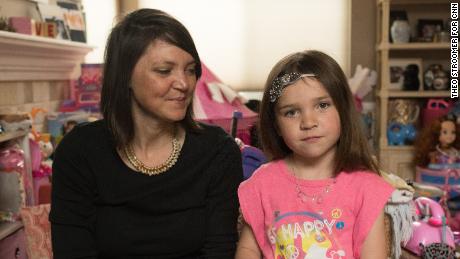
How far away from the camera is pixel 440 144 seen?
329 centimetres

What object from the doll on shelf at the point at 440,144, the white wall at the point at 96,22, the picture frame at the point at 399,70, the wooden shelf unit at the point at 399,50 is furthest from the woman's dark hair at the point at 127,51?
the picture frame at the point at 399,70

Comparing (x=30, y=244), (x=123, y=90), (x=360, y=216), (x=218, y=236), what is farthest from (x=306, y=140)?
(x=30, y=244)

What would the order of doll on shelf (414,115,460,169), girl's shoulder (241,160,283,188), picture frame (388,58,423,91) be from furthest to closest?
picture frame (388,58,423,91), doll on shelf (414,115,460,169), girl's shoulder (241,160,283,188)

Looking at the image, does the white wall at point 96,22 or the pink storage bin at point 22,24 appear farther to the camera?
the white wall at point 96,22

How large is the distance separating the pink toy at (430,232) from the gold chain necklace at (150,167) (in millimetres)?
1221

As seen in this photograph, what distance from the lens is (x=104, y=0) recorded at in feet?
12.1

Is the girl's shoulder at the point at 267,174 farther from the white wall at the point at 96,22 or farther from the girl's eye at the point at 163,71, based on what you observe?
the white wall at the point at 96,22

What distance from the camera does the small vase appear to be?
3639 mm

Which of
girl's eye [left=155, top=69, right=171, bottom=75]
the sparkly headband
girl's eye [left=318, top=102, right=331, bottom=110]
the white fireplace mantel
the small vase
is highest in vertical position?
the small vase

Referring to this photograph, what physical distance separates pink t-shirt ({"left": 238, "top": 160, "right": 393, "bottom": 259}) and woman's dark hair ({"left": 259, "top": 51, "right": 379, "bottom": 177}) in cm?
4

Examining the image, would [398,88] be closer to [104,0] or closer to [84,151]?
[104,0]

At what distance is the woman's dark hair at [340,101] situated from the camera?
123 cm

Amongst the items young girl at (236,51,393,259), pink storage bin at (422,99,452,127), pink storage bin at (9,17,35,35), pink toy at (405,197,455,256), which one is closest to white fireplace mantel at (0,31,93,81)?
pink storage bin at (9,17,35,35)

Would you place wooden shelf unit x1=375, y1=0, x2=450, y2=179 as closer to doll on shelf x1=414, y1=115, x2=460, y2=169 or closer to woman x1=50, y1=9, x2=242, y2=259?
doll on shelf x1=414, y1=115, x2=460, y2=169
